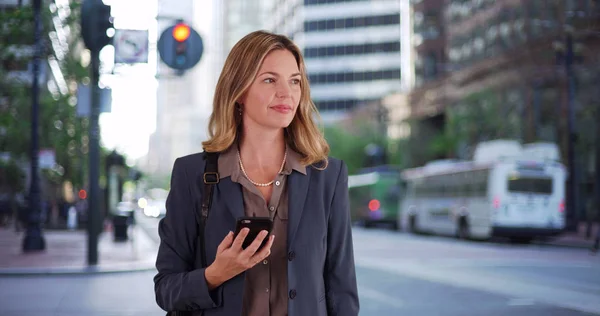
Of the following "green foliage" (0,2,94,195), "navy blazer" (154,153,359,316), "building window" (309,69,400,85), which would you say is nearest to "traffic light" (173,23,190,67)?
"navy blazer" (154,153,359,316)

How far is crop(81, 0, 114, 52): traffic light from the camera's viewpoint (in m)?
17.7

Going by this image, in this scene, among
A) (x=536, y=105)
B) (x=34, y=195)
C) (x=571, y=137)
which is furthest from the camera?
(x=536, y=105)

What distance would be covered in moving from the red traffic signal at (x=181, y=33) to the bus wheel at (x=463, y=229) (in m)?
20.4

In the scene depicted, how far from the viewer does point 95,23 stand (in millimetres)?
17766

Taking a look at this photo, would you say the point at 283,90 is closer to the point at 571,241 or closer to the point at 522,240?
the point at 571,241

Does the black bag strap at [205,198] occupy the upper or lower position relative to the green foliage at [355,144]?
lower

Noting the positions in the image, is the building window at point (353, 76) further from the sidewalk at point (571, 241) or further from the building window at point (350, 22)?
the sidewalk at point (571, 241)

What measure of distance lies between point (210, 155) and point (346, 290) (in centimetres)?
69

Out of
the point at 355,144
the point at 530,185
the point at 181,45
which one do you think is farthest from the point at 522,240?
the point at 355,144

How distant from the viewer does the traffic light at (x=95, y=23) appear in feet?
58.0

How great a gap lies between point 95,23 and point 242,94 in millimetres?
14977

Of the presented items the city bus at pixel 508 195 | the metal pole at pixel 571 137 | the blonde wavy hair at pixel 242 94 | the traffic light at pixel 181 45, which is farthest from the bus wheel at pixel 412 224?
the blonde wavy hair at pixel 242 94

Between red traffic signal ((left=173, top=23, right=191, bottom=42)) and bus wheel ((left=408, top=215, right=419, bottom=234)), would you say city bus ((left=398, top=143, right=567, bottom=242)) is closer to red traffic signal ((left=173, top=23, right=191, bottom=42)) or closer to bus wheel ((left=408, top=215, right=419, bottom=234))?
bus wheel ((left=408, top=215, right=419, bottom=234))

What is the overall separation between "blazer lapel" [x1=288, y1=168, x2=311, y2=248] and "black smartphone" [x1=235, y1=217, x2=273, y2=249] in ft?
0.76
